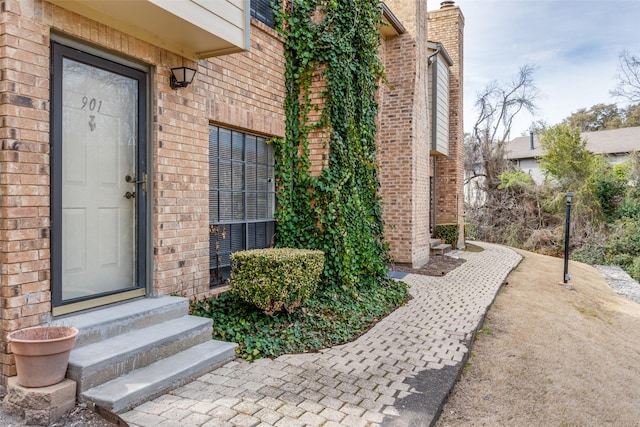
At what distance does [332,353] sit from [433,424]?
1.29 m

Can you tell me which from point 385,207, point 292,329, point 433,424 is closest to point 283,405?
point 433,424

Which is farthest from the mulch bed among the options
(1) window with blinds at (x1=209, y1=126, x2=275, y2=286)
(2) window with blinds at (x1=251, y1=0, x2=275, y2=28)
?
(2) window with blinds at (x1=251, y1=0, x2=275, y2=28)

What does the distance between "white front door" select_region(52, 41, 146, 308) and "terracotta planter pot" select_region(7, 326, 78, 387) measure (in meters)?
0.58

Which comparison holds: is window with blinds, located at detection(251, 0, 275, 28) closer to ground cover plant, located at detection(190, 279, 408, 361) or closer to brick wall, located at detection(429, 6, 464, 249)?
ground cover plant, located at detection(190, 279, 408, 361)

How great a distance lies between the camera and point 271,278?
13.5 feet

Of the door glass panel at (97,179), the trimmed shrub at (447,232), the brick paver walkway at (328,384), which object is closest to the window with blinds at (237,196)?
the door glass panel at (97,179)

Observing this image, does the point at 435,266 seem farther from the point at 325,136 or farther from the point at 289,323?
the point at 289,323

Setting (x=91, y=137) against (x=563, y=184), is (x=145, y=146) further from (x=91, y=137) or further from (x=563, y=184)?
(x=563, y=184)

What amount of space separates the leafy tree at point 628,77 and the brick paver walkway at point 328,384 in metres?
23.0

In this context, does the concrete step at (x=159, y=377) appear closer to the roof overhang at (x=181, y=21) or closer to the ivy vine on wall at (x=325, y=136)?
the ivy vine on wall at (x=325, y=136)

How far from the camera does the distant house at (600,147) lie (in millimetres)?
25359

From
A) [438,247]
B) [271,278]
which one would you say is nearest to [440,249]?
[438,247]

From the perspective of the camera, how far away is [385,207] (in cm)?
943

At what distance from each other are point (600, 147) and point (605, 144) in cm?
48
